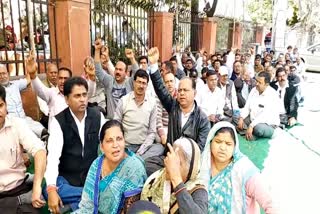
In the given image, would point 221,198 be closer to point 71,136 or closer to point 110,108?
point 71,136

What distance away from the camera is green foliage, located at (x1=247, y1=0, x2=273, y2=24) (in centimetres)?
1936

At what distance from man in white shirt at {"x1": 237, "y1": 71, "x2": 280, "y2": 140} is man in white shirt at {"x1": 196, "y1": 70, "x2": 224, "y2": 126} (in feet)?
1.62

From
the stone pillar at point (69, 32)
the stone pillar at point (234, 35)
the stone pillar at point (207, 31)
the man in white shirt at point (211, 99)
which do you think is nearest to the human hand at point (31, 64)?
the stone pillar at point (69, 32)

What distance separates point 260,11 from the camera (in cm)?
1978

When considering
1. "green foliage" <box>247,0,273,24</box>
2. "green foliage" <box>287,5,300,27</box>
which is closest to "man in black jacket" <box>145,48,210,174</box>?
"green foliage" <box>247,0,273,24</box>

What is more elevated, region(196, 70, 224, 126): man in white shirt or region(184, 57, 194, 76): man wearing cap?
region(184, 57, 194, 76): man wearing cap

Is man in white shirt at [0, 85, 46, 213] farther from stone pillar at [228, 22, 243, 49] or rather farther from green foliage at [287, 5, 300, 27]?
green foliage at [287, 5, 300, 27]

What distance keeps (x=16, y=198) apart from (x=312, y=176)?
356cm

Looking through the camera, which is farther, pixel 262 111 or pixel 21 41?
pixel 262 111

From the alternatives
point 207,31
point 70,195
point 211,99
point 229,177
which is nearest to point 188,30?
point 207,31

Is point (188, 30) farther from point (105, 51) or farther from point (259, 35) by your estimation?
point (259, 35)

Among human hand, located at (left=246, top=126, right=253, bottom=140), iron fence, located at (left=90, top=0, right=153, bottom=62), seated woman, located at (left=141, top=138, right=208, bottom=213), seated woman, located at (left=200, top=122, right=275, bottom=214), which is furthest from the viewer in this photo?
iron fence, located at (left=90, top=0, right=153, bottom=62)

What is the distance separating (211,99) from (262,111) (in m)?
0.93

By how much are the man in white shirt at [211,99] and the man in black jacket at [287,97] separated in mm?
1684
